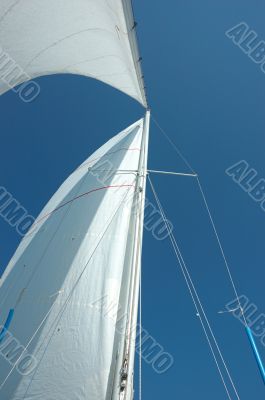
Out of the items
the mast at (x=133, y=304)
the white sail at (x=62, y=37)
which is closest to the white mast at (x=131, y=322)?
the mast at (x=133, y=304)

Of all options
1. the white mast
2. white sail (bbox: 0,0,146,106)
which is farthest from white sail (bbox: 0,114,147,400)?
white sail (bbox: 0,0,146,106)

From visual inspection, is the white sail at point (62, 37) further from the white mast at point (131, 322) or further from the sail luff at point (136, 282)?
the white mast at point (131, 322)

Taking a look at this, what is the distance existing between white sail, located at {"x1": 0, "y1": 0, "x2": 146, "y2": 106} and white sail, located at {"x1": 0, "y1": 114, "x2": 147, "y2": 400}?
1.45 metres

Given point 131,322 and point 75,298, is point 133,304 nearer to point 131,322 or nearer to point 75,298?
point 131,322

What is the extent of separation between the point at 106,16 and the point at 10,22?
3.75ft

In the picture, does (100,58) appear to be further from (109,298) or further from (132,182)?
(109,298)

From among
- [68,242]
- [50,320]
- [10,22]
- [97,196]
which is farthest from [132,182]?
[10,22]

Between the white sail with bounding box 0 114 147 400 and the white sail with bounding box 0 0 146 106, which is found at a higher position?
the white sail with bounding box 0 0 146 106

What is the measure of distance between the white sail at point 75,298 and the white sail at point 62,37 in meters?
1.45

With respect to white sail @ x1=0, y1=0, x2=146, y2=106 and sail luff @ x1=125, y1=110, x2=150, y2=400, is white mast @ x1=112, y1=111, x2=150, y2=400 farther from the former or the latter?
white sail @ x1=0, y1=0, x2=146, y2=106

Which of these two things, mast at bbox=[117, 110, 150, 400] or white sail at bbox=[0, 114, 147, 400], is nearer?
mast at bbox=[117, 110, 150, 400]

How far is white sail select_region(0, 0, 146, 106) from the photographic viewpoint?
1.98 m

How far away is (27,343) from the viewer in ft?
7.55

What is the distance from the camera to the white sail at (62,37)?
1977 mm
